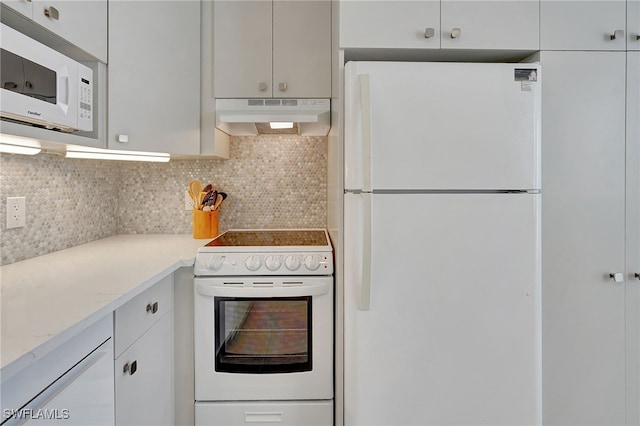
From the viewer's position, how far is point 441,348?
1313mm

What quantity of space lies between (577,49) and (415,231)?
3.20ft

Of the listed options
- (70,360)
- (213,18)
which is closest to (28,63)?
(70,360)

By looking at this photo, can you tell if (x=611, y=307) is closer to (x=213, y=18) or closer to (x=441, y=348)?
(x=441, y=348)

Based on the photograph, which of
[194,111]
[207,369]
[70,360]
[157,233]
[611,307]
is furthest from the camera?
[157,233]

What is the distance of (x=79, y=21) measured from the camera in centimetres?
121

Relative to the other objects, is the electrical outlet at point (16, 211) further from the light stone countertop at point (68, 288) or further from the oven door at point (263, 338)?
the oven door at point (263, 338)

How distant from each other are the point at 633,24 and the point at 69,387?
7.25 feet

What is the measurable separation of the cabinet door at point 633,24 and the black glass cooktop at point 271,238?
4.85 ft

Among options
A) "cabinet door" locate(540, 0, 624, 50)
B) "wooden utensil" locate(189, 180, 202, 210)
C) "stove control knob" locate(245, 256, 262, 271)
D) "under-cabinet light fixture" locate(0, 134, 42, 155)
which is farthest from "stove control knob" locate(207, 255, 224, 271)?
"cabinet door" locate(540, 0, 624, 50)

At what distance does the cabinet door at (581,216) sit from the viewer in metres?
1.38

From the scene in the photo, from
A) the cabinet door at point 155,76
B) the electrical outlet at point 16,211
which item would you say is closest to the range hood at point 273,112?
the cabinet door at point 155,76

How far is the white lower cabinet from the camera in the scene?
1.50 metres

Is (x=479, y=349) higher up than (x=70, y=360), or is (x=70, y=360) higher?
(x=70, y=360)

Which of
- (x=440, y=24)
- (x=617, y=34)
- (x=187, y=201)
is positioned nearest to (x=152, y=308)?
(x=187, y=201)
